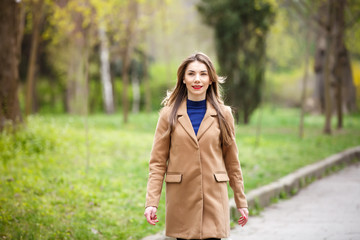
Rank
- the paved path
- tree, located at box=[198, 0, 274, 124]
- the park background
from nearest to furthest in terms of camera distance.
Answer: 1. the paved path
2. the park background
3. tree, located at box=[198, 0, 274, 124]

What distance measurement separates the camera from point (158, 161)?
3.38 m

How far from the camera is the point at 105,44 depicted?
2716 centimetres

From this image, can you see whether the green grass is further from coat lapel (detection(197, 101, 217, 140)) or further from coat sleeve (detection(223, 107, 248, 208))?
coat lapel (detection(197, 101, 217, 140))

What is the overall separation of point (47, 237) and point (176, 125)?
213 centimetres

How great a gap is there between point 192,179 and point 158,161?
0.93ft

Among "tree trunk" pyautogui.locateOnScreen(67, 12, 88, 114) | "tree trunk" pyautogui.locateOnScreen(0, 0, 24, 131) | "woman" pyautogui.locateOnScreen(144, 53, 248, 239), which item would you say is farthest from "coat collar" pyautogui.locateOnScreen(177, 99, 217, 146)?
"tree trunk" pyautogui.locateOnScreen(67, 12, 88, 114)

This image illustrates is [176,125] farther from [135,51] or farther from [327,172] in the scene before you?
[135,51]

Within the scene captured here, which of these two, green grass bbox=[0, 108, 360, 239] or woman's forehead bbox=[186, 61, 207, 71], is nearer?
woman's forehead bbox=[186, 61, 207, 71]

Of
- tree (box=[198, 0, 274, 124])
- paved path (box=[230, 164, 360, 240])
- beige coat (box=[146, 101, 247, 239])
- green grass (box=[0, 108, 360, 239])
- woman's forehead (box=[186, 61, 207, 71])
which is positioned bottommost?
paved path (box=[230, 164, 360, 240])

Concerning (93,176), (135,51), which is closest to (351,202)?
(93,176)

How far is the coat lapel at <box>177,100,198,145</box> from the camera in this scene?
10.8ft

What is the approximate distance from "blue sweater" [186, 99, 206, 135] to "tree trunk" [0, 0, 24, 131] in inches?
305

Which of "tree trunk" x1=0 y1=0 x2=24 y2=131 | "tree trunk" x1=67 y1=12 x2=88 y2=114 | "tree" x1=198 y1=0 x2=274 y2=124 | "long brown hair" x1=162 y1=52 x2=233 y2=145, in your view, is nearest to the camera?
"long brown hair" x1=162 y1=52 x2=233 y2=145

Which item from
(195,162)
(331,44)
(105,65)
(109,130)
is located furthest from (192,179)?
(105,65)
